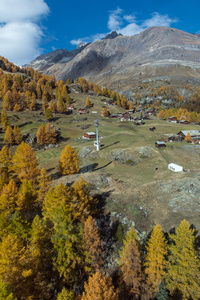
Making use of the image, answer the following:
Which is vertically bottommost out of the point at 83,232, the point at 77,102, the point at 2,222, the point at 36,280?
the point at 36,280

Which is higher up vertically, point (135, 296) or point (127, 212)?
point (127, 212)

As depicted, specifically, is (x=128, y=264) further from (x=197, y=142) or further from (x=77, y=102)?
(x=77, y=102)

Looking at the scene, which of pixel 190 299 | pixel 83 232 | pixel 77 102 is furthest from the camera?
pixel 77 102

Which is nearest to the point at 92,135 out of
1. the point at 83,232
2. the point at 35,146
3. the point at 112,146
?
the point at 112,146

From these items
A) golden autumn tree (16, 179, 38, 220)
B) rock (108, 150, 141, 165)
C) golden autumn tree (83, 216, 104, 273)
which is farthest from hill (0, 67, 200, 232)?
golden autumn tree (83, 216, 104, 273)

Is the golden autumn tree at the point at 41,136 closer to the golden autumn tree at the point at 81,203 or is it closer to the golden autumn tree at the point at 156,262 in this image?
the golden autumn tree at the point at 81,203

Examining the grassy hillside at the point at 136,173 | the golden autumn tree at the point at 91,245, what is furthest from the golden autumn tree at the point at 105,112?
the golden autumn tree at the point at 91,245

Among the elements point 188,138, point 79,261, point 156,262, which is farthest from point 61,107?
point 156,262

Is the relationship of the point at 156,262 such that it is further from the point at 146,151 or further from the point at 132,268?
the point at 146,151
